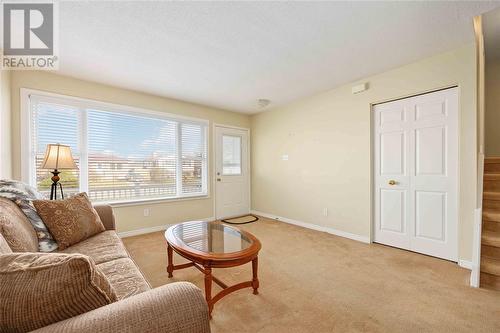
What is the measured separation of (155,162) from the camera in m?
3.89

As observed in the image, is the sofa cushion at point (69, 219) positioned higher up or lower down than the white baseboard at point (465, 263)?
higher up

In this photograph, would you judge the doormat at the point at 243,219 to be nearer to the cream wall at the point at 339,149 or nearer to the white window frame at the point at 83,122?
the cream wall at the point at 339,149

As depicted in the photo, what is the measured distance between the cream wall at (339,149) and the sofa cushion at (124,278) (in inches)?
119

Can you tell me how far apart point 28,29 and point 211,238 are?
2569 mm

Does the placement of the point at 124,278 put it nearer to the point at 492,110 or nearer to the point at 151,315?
the point at 151,315

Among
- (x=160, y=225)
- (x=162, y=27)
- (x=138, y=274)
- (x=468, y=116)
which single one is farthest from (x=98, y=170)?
(x=468, y=116)

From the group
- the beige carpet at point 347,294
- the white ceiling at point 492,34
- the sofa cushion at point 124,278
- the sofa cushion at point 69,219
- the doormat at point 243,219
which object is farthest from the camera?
the doormat at point 243,219

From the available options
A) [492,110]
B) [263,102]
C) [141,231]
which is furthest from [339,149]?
[141,231]

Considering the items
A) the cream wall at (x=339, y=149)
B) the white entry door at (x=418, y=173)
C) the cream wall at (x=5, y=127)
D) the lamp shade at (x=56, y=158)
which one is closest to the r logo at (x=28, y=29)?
the cream wall at (x=5, y=127)

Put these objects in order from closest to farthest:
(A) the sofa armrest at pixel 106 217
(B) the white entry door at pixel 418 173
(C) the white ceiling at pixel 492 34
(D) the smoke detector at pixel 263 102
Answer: (C) the white ceiling at pixel 492 34 < (A) the sofa armrest at pixel 106 217 < (B) the white entry door at pixel 418 173 < (D) the smoke detector at pixel 263 102

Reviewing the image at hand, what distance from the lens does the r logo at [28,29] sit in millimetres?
1804

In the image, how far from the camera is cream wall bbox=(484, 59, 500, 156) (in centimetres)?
312

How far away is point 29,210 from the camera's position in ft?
5.39

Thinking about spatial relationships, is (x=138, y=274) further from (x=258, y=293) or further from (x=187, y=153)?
(x=187, y=153)
